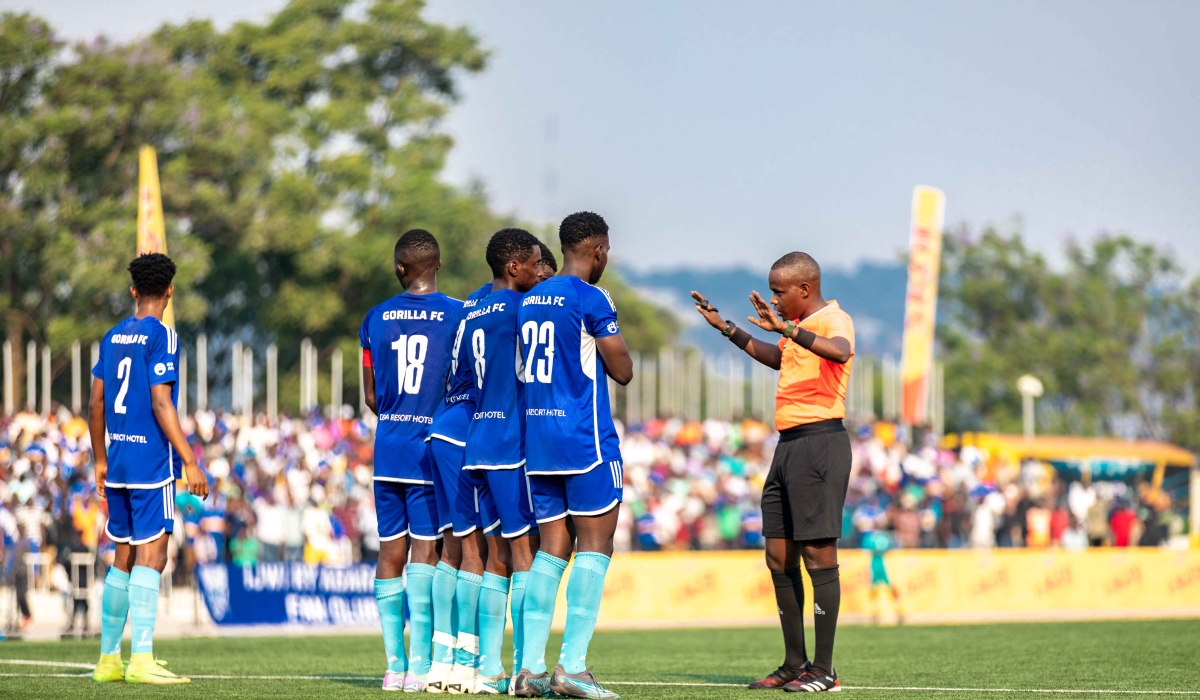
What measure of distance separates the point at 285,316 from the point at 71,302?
8467mm

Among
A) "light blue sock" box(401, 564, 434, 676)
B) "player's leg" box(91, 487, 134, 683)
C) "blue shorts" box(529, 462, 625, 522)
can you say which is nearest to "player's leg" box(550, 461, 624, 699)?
"blue shorts" box(529, 462, 625, 522)

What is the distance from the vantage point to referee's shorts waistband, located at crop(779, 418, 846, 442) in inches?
318

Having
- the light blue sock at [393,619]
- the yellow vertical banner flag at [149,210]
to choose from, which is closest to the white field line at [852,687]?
the light blue sock at [393,619]

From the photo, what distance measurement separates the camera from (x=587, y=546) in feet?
23.8

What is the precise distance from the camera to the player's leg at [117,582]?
839 centimetres

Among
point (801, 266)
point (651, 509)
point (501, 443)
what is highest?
point (801, 266)

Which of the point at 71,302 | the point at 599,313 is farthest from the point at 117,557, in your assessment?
the point at 71,302

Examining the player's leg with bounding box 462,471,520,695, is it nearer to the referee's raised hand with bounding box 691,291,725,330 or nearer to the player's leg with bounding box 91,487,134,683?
the referee's raised hand with bounding box 691,291,725,330

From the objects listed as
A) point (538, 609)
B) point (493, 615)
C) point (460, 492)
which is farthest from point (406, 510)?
point (538, 609)

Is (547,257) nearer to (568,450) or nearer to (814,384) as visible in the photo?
(568,450)

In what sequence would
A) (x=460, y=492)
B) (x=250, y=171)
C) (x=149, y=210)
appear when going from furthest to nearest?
(x=250, y=171)
(x=149, y=210)
(x=460, y=492)

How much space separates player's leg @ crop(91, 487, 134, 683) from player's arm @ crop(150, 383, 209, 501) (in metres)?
0.44

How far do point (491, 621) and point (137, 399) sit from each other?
8.67 ft

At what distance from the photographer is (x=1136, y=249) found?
202 ft
